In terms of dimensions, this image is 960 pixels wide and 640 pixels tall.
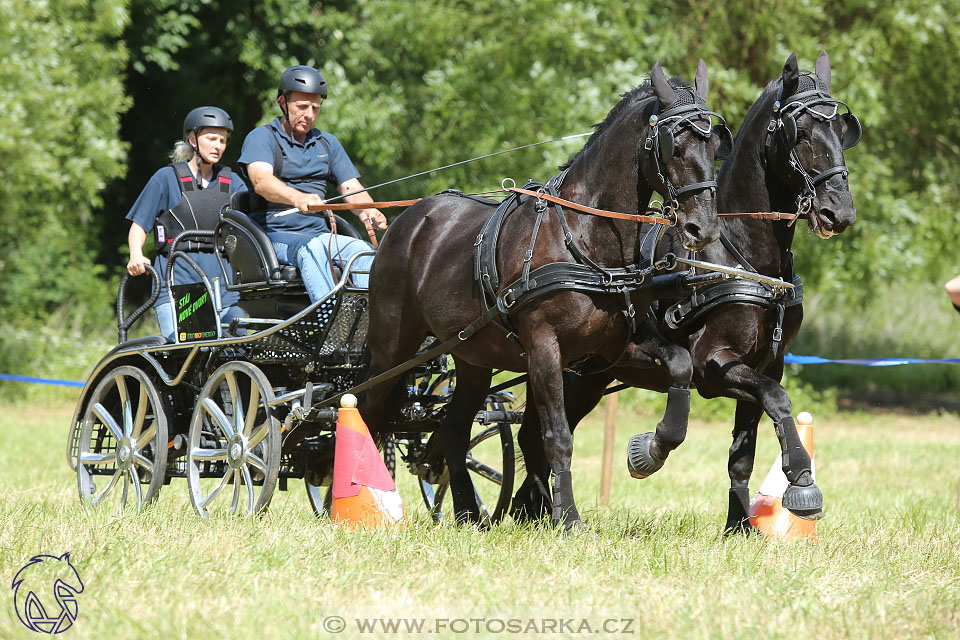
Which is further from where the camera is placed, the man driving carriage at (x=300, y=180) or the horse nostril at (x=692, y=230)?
the man driving carriage at (x=300, y=180)

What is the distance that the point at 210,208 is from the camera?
7.33 meters

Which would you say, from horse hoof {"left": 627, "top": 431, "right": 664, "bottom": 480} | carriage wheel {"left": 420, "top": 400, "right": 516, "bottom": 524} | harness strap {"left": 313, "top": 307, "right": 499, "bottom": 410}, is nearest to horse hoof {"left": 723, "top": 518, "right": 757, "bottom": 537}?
horse hoof {"left": 627, "top": 431, "right": 664, "bottom": 480}

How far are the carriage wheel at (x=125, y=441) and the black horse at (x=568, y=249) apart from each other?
1869mm

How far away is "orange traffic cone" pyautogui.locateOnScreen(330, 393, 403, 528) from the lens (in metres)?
5.56

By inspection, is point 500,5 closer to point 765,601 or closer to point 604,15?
point 604,15

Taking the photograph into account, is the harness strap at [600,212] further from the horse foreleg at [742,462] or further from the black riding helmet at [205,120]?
the black riding helmet at [205,120]

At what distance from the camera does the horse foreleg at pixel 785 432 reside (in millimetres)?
5004

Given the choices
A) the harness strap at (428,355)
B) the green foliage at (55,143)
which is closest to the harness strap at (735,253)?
the harness strap at (428,355)

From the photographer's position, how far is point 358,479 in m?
5.60

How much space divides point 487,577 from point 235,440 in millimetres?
2511

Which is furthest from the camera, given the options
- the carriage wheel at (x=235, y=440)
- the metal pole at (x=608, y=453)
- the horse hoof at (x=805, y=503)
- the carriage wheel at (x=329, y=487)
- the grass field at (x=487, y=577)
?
the metal pole at (x=608, y=453)

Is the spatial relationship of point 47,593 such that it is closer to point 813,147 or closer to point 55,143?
point 813,147

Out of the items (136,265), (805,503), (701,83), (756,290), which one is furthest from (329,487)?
(701,83)

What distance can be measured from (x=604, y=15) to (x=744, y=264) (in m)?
10.1
